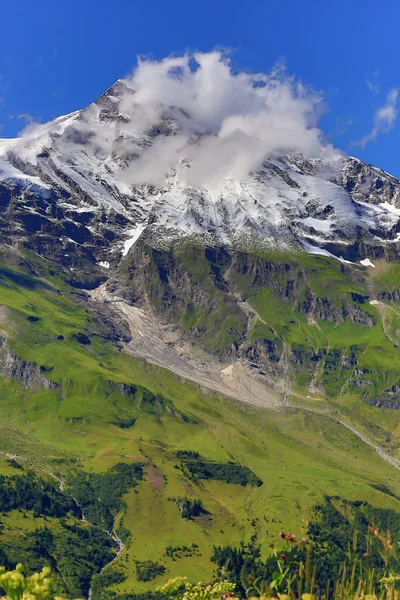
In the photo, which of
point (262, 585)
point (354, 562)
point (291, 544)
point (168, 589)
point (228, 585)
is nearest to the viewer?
point (291, 544)

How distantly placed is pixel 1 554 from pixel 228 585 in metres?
206

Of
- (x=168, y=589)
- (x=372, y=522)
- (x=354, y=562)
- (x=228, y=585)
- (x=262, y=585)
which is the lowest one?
(x=168, y=589)

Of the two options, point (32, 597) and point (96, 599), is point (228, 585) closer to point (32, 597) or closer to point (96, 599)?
point (32, 597)

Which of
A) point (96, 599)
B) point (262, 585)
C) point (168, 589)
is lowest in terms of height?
point (96, 599)

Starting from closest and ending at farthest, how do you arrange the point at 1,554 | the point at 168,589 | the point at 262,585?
the point at 262,585, the point at 168,589, the point at 1,554

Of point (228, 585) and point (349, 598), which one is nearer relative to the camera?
point (349, 598)

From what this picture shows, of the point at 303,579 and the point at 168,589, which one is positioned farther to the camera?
the point at 168,589

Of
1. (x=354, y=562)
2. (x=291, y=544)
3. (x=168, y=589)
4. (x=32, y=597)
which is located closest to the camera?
(x=32, y=597)

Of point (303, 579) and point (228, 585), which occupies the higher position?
point (303, 579)

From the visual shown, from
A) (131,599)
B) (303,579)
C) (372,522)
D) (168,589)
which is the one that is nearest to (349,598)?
(303,579)

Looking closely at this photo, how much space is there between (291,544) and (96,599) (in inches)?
8273

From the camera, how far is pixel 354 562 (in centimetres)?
1034

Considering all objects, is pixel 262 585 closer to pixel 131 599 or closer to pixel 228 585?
pixel 228 585

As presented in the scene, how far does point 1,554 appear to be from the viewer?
647 ft
